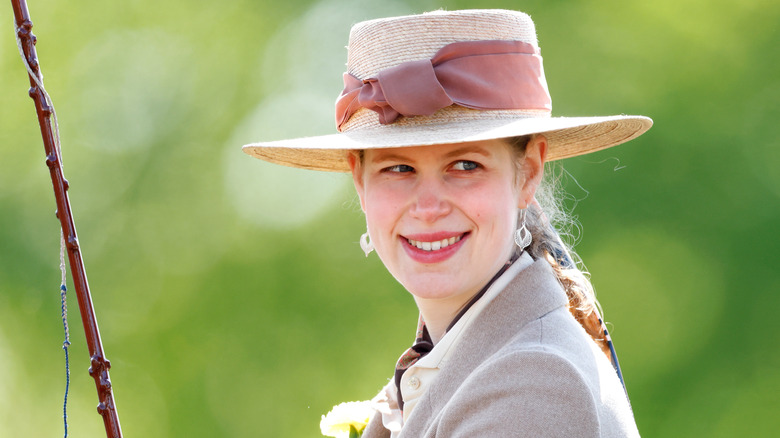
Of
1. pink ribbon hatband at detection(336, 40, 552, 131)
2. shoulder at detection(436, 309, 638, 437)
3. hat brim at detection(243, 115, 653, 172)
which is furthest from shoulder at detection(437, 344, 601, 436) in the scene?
pink ribbon hatband at detection(336, 40, 552, 131)

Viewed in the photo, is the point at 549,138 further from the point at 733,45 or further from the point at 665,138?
the point at 733,45

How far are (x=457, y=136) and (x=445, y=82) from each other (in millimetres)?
170

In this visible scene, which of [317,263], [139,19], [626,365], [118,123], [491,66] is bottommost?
[626,365]

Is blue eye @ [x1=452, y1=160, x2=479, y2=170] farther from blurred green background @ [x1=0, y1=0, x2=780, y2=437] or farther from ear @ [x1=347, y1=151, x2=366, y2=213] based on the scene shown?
blurred green background @ [x1=0, y1=0, x2=780, y2=437]

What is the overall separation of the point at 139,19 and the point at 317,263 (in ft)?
Answer: 6.96

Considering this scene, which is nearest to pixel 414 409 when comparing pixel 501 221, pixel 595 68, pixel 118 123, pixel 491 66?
pixel 501 221

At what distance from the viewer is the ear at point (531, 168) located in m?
1.81

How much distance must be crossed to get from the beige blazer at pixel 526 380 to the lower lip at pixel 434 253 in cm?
13

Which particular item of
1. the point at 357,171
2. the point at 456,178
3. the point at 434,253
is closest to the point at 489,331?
the point at 434,253

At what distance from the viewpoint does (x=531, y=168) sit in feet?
6.01

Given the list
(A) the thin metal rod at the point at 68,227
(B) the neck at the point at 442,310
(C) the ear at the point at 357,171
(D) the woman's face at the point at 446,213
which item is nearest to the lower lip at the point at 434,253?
(D) the woman's face at the point at 446,213

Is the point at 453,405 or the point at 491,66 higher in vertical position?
the point at 491,66

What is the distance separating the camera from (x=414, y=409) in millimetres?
1595

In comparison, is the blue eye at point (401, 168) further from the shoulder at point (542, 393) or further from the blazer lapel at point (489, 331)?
the shoulder at point (542, 393)
